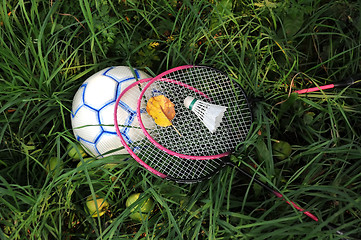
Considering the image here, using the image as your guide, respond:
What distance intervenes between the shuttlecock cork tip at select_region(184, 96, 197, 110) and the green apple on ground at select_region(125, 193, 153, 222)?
23.5 inches

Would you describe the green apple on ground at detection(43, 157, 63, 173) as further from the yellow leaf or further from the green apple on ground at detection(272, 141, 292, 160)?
the green apple on ground at detection(272, 141, 292, 160)

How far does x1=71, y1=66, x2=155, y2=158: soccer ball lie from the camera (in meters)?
1.75

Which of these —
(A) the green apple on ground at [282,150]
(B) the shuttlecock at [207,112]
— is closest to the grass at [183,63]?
(A) the green apple on ground at [282,150]

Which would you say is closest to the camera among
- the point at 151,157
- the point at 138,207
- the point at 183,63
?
the point at 138,207

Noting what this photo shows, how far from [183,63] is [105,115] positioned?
0.69m

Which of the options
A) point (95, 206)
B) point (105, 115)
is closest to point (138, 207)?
point (95, 206)

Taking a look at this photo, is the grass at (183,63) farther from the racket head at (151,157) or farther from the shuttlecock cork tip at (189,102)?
the shuttlecock cork tip at (189,102)

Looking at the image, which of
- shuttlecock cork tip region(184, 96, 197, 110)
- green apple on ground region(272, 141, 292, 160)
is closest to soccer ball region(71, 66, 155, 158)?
shuttlecock cork tip region(184, 96, 197, 110)

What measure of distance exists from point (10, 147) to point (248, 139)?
4.93 ft

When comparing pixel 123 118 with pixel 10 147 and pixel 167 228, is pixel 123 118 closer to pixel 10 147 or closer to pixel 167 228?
pixel 167 228

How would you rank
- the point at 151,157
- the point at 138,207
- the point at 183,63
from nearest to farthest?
the point at 138,207, the point at 151,157, the point at 183,63

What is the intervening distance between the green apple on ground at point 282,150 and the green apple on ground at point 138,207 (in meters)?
0.82

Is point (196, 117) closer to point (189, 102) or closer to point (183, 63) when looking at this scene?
point (189, 102)

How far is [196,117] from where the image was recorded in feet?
6.23
